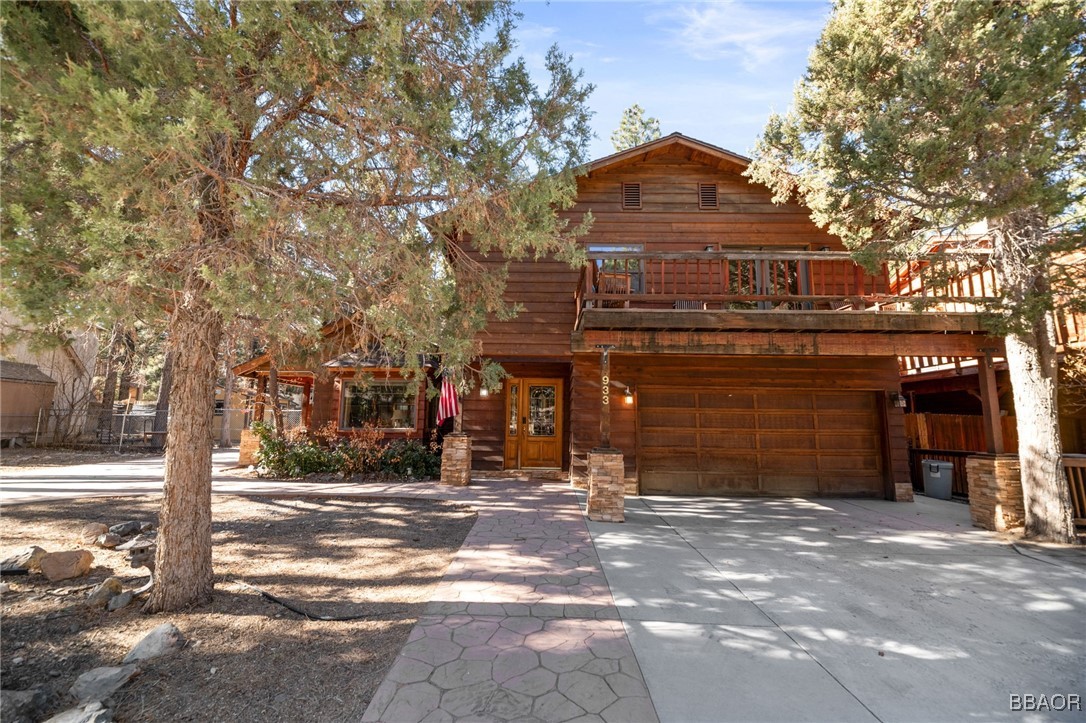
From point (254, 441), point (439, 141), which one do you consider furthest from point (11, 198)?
point (254, 441)

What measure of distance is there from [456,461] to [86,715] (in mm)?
7126

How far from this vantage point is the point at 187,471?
3564 mm

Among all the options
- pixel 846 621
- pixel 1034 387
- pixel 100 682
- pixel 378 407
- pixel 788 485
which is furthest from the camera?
pixel 378 407

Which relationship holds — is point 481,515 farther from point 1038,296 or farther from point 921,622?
point 1038,296

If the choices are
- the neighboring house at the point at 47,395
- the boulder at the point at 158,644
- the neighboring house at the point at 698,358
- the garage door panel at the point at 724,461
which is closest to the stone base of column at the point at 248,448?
the neighboring house at the point at 698,358

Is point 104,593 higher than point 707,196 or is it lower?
lower

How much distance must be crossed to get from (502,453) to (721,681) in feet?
26.0

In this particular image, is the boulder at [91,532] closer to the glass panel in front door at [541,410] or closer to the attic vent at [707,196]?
the glass panel in front door at [541,410]

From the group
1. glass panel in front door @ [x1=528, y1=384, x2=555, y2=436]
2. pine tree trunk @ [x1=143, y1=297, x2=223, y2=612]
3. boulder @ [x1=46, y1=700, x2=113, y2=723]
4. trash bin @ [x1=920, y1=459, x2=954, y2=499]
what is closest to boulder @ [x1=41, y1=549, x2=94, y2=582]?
pine tree trunk @ [x1=143, y1=297, x2=223, y2=612]

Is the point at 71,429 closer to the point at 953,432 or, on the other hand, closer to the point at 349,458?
the point at 349,458

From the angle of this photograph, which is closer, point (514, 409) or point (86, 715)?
point (86, 715)

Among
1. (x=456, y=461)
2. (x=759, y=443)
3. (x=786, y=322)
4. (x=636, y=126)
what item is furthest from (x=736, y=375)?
(x=636, y=126)

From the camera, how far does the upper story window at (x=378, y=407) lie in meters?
11.8

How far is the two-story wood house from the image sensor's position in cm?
851
